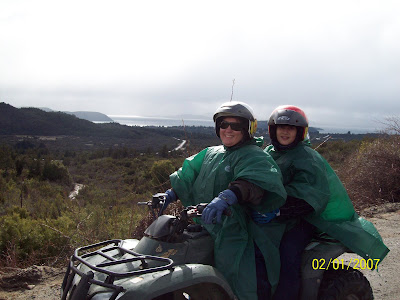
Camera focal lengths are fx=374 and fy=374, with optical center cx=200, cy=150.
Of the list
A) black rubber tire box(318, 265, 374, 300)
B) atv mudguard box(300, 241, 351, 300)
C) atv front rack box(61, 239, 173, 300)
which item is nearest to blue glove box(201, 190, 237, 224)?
atv front rack box(61, 239, 173, 300)

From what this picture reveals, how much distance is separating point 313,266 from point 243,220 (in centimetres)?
88

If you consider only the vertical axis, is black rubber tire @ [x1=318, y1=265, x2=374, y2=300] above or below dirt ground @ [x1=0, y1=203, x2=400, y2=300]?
above

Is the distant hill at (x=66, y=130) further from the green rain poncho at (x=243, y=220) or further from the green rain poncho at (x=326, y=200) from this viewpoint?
the green rain poncho at (x=243, y=220)

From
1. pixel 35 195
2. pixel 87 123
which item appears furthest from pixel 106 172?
pixel 87 123

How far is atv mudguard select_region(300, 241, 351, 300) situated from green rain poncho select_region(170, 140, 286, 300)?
35 cm

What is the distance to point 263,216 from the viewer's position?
3.46 metres

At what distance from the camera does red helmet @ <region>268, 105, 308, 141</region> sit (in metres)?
3.97

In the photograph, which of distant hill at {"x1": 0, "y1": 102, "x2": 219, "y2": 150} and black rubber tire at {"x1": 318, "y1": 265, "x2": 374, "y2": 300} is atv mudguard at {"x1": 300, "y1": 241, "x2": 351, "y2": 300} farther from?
distant hill at {"x1": 0, "y1": 102, "x2": 219, "y2": 150}

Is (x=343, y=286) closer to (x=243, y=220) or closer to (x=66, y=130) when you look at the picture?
(x=243, y=220)

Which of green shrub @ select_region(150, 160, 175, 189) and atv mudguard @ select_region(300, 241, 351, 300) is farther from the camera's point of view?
green shrub @ select_region(150, 160, 175, 189)

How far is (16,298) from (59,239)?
1837 millimetres

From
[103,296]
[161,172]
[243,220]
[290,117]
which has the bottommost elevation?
[161,172]

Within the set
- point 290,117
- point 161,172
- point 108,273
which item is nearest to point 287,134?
point 290,117
